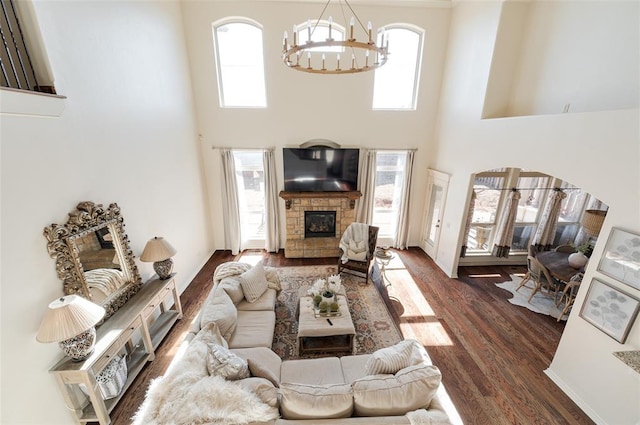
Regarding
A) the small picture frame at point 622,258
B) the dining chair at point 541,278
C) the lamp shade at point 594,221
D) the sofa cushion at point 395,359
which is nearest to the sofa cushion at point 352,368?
the sofa cushion at point 395,359

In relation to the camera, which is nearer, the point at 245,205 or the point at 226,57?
the point at 226,57

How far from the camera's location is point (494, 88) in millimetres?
4445

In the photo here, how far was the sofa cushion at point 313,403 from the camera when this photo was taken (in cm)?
194

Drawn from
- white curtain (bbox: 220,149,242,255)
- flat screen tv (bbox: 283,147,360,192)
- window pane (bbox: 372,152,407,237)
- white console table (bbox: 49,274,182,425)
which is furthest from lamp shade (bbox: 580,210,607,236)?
white console table (bbox: 49,274,182,425)

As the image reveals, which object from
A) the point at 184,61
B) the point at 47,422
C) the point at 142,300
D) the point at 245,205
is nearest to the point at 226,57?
the point at 184,61

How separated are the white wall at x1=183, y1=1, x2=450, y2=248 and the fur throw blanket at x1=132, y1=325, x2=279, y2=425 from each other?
4617 mm

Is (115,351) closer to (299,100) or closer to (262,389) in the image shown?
(262,389)

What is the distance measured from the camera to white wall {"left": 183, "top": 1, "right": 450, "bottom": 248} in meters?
5.12

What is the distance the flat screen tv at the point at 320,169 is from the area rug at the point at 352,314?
1882 mm

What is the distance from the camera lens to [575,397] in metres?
2.92

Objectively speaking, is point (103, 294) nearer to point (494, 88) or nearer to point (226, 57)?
point (226, 57)

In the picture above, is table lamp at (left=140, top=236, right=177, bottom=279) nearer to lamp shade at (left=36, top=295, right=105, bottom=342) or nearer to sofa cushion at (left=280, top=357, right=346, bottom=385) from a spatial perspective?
lamp shade at (left=36, top=295, right=105, bottom=342)

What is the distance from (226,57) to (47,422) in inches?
240

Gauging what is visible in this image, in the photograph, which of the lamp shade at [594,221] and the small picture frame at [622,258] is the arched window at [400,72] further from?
the small picture frame at [622,258]
